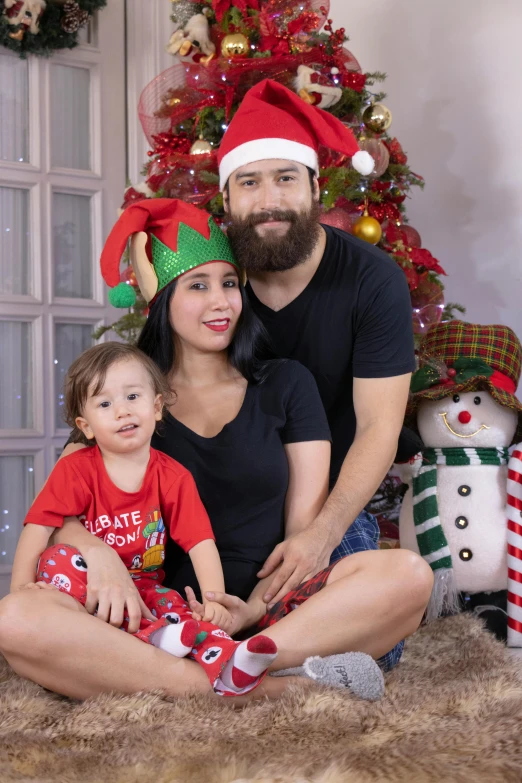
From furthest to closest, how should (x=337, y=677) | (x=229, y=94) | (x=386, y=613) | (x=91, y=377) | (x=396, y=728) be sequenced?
(x=229, y=94), (x=91, y=377), (x=386, y=613), (x=337, y=677), (x=396, y=728)

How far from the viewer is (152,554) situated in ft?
5.48

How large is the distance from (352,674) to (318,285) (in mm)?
965

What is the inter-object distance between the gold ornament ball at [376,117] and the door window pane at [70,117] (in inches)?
57.8

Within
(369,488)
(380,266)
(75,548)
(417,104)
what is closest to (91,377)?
(75,548)

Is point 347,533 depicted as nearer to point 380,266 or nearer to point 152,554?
point 152,554

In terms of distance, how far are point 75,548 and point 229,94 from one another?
5.85 ft

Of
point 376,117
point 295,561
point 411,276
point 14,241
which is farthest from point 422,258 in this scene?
point 14,241

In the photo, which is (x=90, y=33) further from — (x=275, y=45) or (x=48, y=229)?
(x=275, y=45)

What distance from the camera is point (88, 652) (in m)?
1.43

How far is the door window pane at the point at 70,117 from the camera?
3725 mm

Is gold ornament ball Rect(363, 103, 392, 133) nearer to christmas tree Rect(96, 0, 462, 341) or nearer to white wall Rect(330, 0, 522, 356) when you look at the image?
christmas tree Rect(96, 0, 462, 341)

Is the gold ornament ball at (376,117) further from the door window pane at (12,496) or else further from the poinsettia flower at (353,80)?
the door window pane at (12,496)

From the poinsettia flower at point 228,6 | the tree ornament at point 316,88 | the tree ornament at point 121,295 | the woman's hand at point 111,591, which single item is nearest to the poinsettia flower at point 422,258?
the tree ornament at point 316,88

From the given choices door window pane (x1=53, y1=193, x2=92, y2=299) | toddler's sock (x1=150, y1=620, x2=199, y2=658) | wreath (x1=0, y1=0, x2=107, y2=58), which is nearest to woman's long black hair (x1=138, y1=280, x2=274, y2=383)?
toddler's sock (x1=150, y1=620, x2=199, y2=658)
